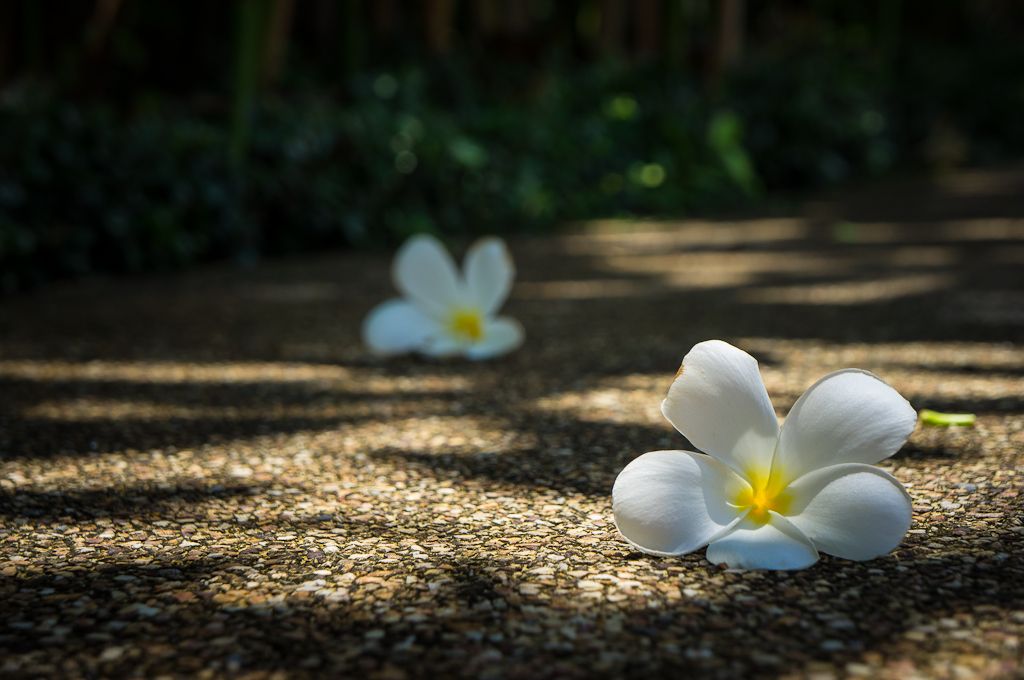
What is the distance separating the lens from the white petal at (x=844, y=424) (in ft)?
4.50

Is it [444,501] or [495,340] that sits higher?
[495,340]

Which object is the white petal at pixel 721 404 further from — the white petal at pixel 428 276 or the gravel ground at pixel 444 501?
the white petal at pixel 428 276

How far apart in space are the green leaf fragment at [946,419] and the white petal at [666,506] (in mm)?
812

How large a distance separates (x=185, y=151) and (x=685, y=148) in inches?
139

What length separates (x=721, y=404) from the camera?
4.58 feet

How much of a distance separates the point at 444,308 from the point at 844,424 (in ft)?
5.10

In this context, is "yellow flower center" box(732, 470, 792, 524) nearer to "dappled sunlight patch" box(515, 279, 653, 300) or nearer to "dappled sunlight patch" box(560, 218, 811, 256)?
"dappled sunlight patch" box(515, 279, 653, 300)

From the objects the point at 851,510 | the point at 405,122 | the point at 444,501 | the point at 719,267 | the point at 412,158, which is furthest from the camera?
the point at 405,122

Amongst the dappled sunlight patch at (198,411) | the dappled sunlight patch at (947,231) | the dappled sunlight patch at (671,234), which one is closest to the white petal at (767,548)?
the dappled sunlight patch at (198,411)

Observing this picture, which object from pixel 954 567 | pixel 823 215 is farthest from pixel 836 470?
pixel 823 215

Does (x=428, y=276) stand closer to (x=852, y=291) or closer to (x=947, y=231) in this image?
(x=852, y=291)

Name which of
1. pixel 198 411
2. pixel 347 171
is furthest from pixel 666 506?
pixel 347 171

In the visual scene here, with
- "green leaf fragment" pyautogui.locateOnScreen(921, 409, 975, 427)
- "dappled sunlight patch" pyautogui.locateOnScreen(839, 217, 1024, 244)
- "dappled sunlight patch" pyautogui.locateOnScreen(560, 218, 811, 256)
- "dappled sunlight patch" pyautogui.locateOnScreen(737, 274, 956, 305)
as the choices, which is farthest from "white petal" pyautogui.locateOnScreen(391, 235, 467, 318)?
"dappled sunlight patch" pyautogui.locateOnScreen(839, 217, 1024, 244)

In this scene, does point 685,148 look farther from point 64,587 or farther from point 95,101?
point 64,587
